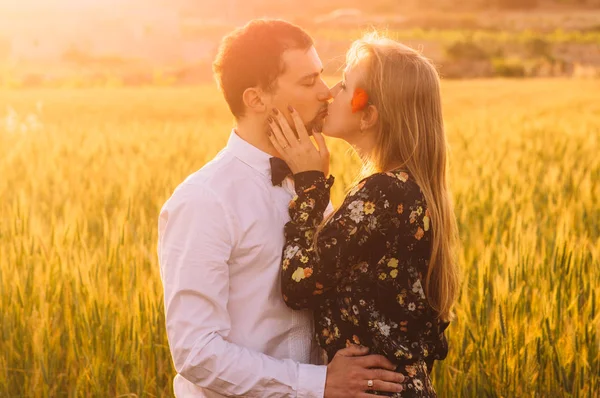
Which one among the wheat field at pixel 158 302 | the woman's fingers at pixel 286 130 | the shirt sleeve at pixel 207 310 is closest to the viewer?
the shirt sleeve at pixel 207 310

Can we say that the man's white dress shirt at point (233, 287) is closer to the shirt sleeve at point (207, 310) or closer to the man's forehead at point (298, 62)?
the shirt sleeve at point (207, 310)

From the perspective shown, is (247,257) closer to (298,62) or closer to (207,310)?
(207,310)

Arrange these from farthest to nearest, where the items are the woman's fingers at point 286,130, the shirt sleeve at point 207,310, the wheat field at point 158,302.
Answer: the wheat field at point 158,302
the woman's fingers at point 286,130
the shirt sleeve at point 207,310

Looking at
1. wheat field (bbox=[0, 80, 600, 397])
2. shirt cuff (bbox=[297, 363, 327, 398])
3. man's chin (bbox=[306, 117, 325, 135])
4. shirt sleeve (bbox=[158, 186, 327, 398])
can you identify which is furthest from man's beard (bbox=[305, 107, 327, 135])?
wheat field (bbox=[0, 80, 600, 397])

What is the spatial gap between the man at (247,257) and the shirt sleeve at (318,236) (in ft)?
0.20

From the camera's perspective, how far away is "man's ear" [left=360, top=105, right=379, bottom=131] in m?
2.07

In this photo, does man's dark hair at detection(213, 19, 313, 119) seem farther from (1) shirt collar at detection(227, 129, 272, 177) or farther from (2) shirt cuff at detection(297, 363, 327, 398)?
(2) shirt cuff at detection(297, 363, 327, 398)

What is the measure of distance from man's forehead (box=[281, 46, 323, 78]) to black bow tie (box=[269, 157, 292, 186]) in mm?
213

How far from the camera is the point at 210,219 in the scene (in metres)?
1.83

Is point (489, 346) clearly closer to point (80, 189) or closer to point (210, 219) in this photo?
point (210, 219)

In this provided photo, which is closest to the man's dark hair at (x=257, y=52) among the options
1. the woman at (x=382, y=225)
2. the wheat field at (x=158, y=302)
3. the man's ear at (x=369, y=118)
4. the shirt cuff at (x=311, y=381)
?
the woman at (x=382, y=225)

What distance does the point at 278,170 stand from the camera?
2000 millimetres

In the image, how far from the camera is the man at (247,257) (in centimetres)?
182

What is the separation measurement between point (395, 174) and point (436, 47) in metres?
35.9
